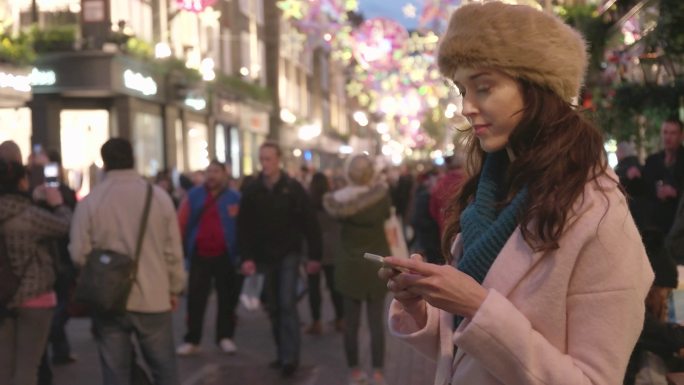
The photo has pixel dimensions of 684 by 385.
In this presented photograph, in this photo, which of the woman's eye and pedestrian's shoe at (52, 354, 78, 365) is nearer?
the woman's eye

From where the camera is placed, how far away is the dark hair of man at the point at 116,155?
6633 mm

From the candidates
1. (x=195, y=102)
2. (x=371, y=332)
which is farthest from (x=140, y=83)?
(x=371, y=332)

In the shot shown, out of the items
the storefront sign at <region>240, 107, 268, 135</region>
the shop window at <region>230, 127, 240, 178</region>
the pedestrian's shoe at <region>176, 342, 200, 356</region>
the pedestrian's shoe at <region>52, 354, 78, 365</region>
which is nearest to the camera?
the pedestrian's shoe at <region>52, 354, 78, 365</region>

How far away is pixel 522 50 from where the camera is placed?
2301 mm

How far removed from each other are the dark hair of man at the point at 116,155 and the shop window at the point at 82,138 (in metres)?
16.1

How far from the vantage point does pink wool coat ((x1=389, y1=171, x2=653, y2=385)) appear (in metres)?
2.11

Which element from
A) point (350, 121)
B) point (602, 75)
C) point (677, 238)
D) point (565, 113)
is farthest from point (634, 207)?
point (350, 121)

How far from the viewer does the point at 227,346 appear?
395 inches

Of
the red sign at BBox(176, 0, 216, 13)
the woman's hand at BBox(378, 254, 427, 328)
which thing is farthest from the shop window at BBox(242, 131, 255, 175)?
the woman's hand at BBox(378, 254, 427, 328)

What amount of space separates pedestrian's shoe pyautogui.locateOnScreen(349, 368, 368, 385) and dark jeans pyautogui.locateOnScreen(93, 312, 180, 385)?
1834 millimetres

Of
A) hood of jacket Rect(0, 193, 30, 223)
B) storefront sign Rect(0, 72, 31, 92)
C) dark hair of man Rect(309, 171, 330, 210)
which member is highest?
storefront sign Rect(0, 72, 31, 92)

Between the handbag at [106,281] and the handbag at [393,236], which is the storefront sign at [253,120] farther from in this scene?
the handbag at [106,281]

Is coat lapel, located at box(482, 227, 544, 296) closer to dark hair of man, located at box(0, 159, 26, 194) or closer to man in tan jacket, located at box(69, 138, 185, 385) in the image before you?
man in tan jacket, located at box(69, 138, 185, 385)

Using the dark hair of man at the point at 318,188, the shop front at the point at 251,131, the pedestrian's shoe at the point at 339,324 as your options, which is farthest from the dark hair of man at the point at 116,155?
the shop front at the point at 251,131
